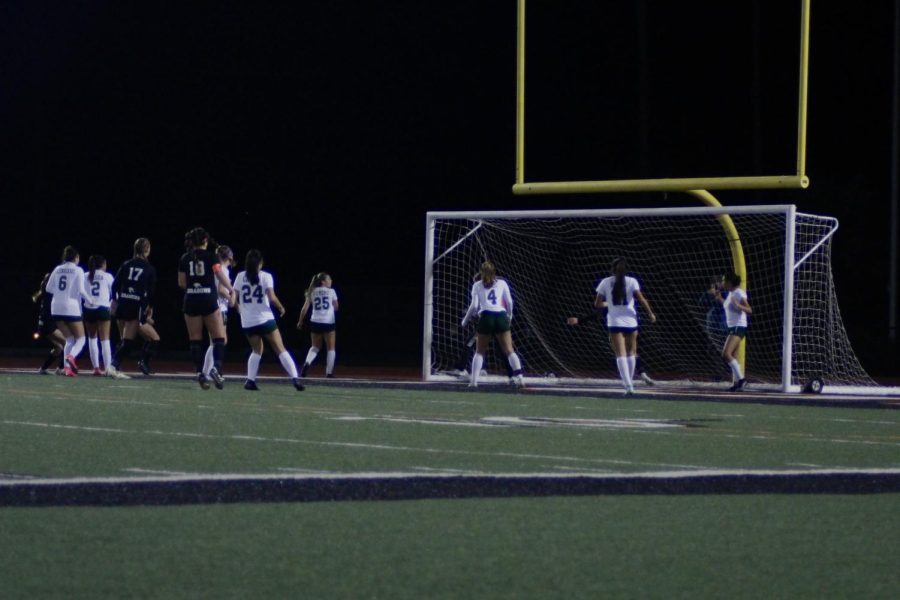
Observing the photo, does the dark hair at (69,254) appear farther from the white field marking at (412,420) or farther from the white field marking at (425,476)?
the white field marking at (425,476)

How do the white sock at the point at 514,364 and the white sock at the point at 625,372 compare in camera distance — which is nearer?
the white sock at the point at 625,372

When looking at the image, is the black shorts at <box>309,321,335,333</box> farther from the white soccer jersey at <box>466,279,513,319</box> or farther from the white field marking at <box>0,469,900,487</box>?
the white field marking at <box>0,469,900,487</box>

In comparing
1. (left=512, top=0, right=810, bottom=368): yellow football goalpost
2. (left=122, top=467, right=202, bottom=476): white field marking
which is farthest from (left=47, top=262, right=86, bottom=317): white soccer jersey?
(left=122, top=467, right=202, bottom=476): white field marking

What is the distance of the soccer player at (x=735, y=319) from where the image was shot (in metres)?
21.8

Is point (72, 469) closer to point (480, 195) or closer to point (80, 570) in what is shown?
point (80, 570)

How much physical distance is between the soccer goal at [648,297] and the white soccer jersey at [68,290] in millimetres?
4703

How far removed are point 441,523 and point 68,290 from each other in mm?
16558

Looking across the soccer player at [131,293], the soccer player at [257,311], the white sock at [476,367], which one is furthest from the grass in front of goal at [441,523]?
the soccer player at [131,293]

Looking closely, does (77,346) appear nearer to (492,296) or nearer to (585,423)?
(492,296)

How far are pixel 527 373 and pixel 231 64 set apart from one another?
1363cm

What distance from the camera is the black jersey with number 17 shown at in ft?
62.4

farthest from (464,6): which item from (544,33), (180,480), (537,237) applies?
(180,480)

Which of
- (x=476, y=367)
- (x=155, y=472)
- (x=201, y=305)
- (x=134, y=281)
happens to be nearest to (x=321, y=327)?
(x=134, y=281)

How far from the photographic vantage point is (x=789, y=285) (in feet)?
69.7
